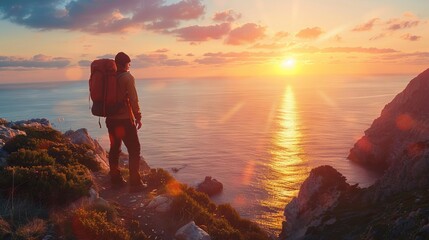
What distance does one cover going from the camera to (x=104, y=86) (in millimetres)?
9977

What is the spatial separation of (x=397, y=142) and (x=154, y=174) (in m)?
56.0

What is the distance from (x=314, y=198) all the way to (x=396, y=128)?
51.0 metres

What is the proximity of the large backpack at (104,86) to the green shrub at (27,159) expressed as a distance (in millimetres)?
2998

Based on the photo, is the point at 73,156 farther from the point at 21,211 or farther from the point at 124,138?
the point at 21,211

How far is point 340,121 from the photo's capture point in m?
107

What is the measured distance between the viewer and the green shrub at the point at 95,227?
25.7ft

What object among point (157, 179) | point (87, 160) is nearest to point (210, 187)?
point (87, 160)

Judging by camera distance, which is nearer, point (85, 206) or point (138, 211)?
point (85, 206)

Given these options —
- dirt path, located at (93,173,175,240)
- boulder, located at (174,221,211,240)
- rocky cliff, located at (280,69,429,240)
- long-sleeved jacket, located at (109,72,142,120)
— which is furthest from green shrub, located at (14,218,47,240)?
rocky cliff, located at (280,69,429,240)

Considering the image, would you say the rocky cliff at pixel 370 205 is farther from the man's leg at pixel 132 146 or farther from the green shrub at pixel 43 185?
the green shrub at pixel 43 185

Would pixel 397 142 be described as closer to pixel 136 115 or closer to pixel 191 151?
pixel 191 151

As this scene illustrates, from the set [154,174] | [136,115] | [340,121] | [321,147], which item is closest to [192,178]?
[321,147]

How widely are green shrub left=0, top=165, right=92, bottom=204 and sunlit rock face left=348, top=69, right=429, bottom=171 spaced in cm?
5755

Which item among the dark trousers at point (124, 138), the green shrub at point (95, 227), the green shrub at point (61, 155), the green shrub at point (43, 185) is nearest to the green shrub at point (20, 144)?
the green shrub at point (61, 155)
